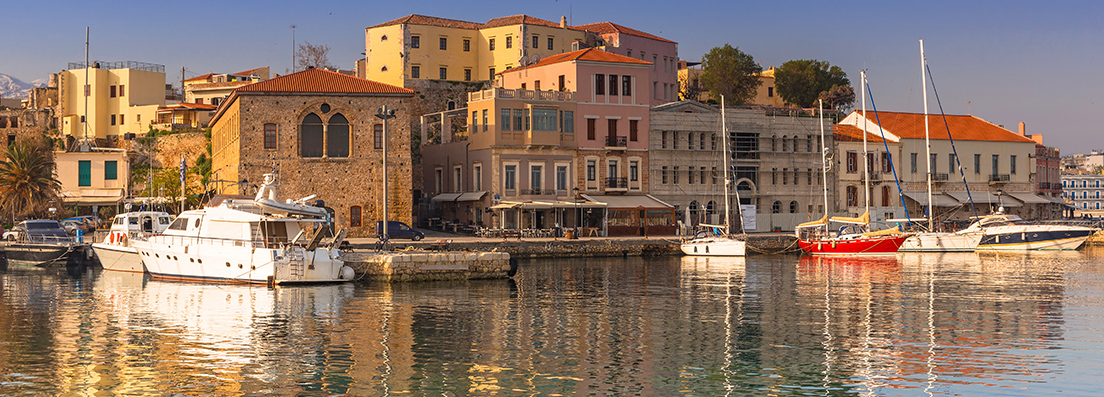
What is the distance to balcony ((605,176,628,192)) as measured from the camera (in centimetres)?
5574

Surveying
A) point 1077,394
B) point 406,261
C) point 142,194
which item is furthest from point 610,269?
point 142,194

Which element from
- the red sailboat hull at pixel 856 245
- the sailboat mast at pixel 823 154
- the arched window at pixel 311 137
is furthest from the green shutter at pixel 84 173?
the sailboat mast at pixel 823 154

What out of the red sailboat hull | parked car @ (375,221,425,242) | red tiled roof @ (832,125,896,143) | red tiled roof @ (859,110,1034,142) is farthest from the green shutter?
red tiled roof @ (859,110,1034,142)

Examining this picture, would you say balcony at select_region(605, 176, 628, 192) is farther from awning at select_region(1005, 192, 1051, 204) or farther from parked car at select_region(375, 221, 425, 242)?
awning at select_region(1005, 192, 1051, 204)

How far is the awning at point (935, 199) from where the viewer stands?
2518 inches

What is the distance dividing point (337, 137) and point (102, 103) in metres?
36.9

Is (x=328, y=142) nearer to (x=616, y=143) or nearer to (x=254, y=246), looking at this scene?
(x=616, y=143)

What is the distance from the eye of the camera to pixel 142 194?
6150 cm

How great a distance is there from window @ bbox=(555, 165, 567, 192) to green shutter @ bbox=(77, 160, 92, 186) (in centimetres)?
2879

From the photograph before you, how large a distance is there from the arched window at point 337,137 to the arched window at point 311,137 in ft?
1.37

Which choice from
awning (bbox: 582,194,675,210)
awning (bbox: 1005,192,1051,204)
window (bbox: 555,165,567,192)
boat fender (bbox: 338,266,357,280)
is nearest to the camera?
boat fender (bbox: 338,266,357,280)

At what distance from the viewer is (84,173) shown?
200 ft

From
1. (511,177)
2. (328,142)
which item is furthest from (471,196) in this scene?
(328,142)

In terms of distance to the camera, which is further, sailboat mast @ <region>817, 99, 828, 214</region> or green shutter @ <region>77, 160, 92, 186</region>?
green shutter @ <region>77, 160, 92, 186</region>
